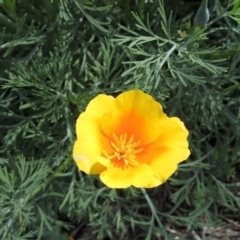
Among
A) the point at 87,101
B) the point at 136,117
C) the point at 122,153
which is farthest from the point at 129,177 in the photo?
the point at 87,101

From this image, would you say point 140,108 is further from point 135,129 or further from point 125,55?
point 125,55

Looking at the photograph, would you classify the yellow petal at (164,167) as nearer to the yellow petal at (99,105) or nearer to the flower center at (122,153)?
the flower center at (122,153)

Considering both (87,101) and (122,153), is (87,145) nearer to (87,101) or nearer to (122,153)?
(122,153)

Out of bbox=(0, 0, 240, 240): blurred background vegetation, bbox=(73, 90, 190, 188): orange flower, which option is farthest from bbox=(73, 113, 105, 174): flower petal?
bbox=(0, 0, 240, 240): blurred background vegetation

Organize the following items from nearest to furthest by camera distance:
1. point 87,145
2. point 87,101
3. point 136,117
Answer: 1. point 87,145
2. point 136,117
3. point 87,101

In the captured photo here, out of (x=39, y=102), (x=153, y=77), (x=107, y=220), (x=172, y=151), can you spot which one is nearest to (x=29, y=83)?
(x=39, y=102)

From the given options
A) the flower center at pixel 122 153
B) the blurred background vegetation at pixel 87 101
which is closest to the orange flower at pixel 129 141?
the flower center at pixel 122 153

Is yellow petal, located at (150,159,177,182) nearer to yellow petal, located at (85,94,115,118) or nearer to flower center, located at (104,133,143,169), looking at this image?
flower center, located at (104,133,143,169)
